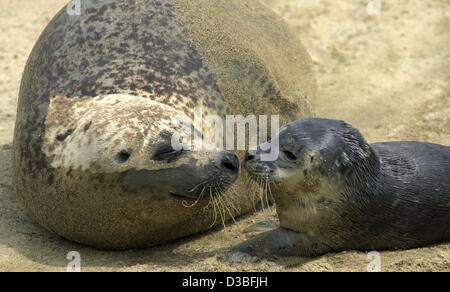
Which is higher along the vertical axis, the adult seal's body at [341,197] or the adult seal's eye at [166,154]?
the adult seal's eye at [166,154]

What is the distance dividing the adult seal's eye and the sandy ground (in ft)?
2.03

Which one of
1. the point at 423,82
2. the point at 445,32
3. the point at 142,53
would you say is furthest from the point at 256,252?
the point at 445,32

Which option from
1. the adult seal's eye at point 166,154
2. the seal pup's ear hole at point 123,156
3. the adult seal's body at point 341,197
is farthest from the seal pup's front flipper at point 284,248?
the seal pup's ear hole at point 123,156

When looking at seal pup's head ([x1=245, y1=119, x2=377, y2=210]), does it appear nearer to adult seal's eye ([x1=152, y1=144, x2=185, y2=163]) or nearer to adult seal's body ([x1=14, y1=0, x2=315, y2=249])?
adult seal's body ([x1=14, y1=0, x2=315, y2=249])

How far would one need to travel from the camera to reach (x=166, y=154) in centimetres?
507

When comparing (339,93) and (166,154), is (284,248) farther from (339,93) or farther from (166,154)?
(339,93)

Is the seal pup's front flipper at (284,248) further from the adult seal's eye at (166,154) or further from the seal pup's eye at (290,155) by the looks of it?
the adult seal's eye at (166,154)

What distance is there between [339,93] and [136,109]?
3.47m

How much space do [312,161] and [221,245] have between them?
0.85 metres

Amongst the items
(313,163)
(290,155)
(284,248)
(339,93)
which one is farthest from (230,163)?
(339,93)

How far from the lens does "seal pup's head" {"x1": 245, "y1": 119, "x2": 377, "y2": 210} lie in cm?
515

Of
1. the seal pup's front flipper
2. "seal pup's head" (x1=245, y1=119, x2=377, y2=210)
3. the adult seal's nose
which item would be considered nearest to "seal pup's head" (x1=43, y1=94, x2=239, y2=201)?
the adult seal's nose

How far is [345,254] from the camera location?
17.2ft

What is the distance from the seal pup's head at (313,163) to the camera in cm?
515
